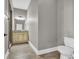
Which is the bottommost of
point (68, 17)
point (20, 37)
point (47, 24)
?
point (20, 37)

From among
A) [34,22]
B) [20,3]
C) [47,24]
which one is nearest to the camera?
[47,24]

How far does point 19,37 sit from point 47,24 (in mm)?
3052

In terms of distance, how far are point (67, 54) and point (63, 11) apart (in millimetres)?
1783

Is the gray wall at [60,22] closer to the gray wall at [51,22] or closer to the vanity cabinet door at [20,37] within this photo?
the gray wall at [51,22]

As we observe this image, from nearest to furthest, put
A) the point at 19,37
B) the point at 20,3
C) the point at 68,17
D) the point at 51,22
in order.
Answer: the point at 68,17 < the point at 51,22 < the point at 20,3 < the point at 19,37

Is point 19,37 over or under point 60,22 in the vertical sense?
under

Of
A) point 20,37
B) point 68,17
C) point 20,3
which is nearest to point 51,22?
point 68,17

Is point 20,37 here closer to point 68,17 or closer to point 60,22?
point 60,22

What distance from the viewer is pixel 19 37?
5.72m

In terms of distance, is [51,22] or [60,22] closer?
[60,22]

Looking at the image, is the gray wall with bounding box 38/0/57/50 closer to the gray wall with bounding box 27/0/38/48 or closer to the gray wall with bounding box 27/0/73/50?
the gray wall with bounding box 27/0/73/50

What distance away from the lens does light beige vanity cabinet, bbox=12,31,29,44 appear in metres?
5.57

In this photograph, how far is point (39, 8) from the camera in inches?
125
